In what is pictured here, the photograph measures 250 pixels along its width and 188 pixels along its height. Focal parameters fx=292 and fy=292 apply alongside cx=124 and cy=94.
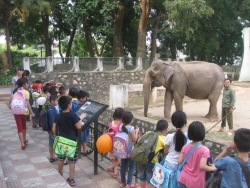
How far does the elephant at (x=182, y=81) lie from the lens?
28.0 ft

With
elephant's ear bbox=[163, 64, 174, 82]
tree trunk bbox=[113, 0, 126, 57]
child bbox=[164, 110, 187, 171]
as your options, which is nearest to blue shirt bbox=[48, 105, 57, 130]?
child bbox=[164, 110, 187, 171]

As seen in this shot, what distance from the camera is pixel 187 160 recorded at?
10.6ft

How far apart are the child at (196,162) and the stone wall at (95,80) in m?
11.4

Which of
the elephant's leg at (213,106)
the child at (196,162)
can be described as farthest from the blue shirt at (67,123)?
the elephant's leg at (213,106)

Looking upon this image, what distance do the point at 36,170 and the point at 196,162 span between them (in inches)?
120

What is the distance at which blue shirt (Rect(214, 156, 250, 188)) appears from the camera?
100 inches

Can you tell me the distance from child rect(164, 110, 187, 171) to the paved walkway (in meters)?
1.75

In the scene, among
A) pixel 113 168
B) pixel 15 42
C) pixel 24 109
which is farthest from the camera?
pixel 15 42

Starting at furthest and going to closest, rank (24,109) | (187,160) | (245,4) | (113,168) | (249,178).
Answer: (245,4) < (24,109) < (113,168) < (187,160) < (249,178)

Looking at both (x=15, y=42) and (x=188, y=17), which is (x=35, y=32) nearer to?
(x=15, y=42)

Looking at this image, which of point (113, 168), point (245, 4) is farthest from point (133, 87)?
point (245, 4)

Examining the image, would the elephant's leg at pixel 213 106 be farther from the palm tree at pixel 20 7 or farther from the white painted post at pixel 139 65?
the palm tree at pixel 20 7

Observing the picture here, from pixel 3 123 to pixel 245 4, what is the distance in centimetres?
2054

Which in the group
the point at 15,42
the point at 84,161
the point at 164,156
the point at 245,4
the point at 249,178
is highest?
the point at 245,4
